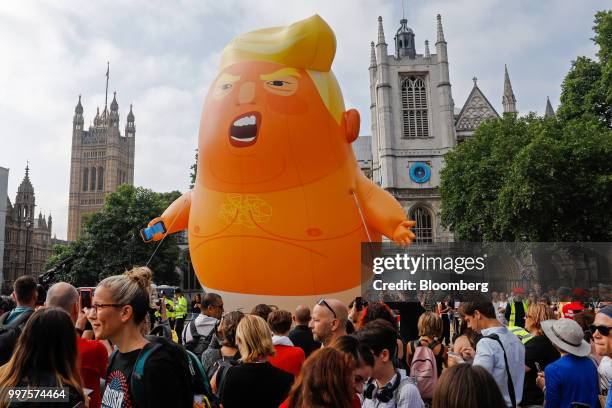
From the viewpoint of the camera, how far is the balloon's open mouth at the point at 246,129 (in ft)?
30.6

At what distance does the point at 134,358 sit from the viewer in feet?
8.48

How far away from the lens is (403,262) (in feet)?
36.4

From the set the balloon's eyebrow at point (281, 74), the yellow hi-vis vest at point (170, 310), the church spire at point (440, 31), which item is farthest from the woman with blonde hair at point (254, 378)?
the church spire at point (440, 31)

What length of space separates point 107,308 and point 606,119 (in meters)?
27.1

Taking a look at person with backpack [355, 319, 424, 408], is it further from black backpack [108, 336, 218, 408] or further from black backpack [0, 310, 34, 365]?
black backpack [0, 310, 34, 365]

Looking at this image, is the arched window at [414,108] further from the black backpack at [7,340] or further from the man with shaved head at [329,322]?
the black backpack at [7,340]

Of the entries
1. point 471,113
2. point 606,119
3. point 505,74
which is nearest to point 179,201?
point 606,119

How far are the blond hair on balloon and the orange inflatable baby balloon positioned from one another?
2 centimetres

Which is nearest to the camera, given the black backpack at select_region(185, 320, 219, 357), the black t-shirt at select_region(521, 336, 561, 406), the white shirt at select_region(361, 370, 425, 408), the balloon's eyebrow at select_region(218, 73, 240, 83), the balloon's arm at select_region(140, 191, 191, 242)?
the white shirt at select_region(361, 370, 425, 408)

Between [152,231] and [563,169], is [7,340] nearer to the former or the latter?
[152,231]

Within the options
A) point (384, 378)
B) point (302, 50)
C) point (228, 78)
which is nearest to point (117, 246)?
point (228, 78)

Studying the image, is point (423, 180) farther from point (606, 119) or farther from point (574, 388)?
point (574, 388)

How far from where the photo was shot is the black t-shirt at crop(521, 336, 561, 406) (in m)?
4.49

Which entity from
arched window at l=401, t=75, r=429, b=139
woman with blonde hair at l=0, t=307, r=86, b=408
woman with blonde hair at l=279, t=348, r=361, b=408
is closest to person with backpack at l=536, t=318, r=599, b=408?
woman with blonde hair at l=279, t=348, r=361, b=408
